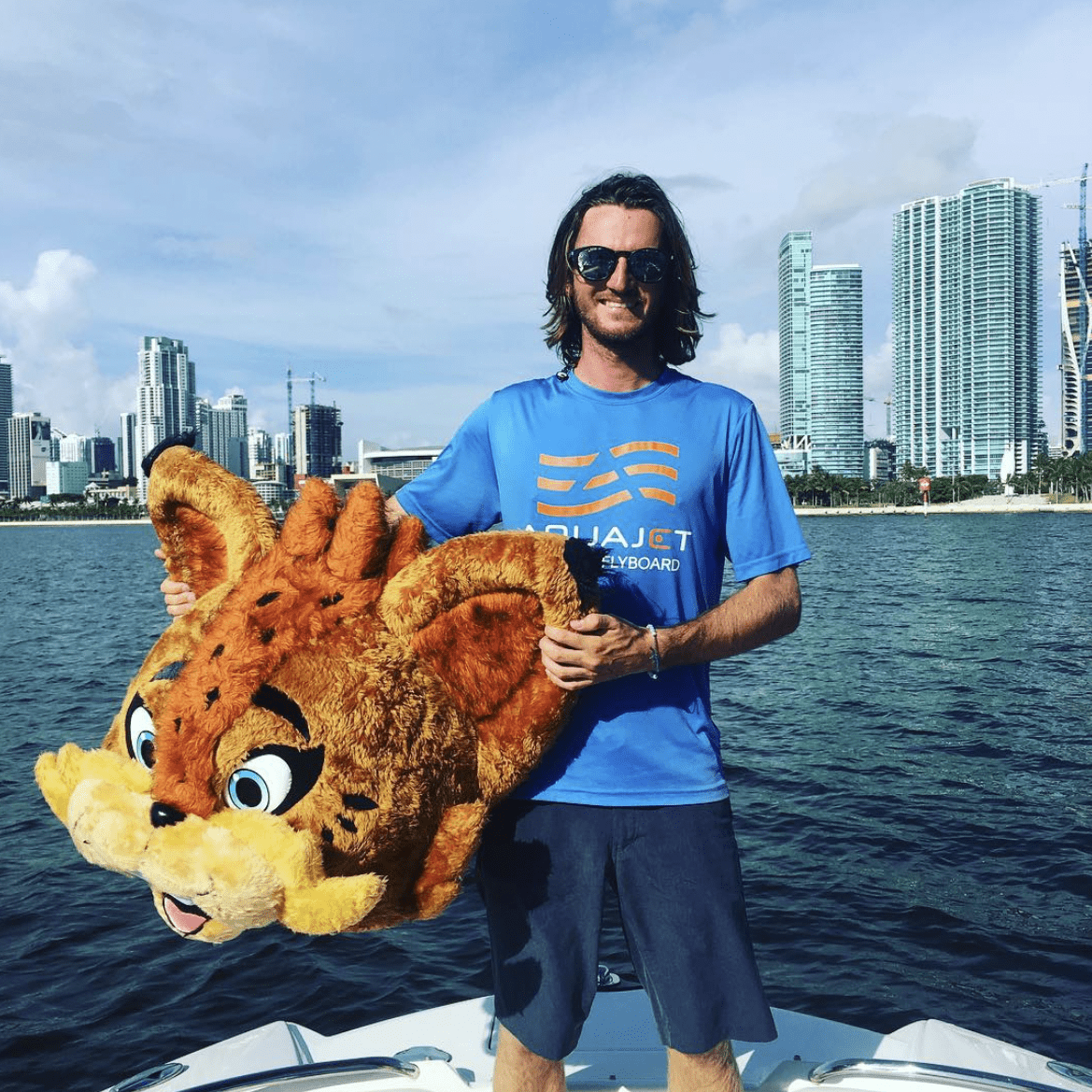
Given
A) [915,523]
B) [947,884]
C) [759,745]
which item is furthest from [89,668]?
[915,523]

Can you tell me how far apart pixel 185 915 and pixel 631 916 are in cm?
112

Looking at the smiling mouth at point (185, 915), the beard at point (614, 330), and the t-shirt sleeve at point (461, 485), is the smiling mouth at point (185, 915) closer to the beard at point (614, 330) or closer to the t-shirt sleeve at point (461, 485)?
the t-shirt sleeve at point (461, 485)

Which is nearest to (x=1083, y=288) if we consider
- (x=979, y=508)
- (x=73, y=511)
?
(x=979, y=508)

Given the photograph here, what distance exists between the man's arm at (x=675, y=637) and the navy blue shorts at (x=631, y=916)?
43cm

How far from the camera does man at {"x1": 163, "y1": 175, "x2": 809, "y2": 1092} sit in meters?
2.59

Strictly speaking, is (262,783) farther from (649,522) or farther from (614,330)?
(614,330)

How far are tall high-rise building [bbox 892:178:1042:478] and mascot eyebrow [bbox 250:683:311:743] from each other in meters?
194

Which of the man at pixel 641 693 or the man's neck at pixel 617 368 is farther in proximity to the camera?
the man's neck at pixel 617 368

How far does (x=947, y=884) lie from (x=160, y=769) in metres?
9.22

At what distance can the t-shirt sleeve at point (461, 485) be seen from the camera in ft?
9.45

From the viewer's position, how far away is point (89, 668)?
24.6 m

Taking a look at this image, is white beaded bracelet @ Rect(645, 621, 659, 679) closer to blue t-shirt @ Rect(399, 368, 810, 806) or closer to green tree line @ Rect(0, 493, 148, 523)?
blue t-shirt @ Rect(399, 368, 810, 806)

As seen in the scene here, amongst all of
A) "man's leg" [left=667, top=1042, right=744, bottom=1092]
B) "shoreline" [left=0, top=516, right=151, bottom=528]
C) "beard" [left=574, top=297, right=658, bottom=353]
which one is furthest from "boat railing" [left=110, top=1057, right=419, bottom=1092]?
"shoreline" [left=0, top=516, right=151, bottom=528]

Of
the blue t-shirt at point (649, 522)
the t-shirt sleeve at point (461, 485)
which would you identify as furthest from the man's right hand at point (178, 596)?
the blue t-shirt at point (649, 522)
